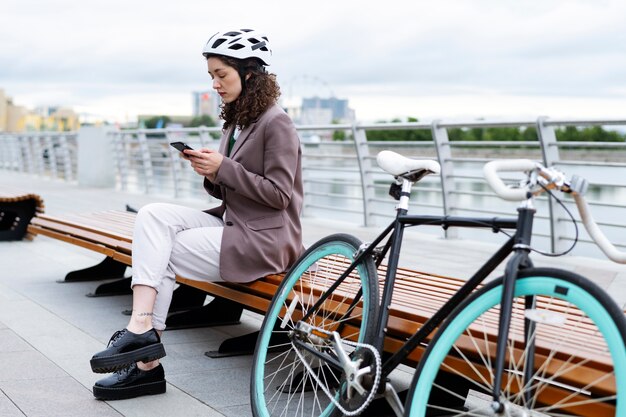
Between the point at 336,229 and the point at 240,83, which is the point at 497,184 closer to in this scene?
the point at 240,83

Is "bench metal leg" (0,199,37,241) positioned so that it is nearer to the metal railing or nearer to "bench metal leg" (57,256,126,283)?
"bench metal leg" (57,256,126,283)

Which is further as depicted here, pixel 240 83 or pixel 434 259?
pixel 434 259

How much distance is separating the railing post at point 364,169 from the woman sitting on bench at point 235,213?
683cm

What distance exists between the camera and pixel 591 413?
238 centimetres

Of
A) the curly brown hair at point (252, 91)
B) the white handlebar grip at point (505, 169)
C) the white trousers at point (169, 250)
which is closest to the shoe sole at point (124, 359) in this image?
the white trousers at point (169, 250)

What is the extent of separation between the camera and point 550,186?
2.46 metres

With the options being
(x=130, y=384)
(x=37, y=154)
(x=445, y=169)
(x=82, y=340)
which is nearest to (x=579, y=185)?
(x=130, y=384)

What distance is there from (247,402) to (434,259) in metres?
4.58

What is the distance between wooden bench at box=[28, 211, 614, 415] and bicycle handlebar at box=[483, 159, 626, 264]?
0.30m

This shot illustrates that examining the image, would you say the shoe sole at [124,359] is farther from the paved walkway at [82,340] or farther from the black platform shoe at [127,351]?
the paved walkway at [82,340]

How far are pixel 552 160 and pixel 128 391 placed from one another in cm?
557

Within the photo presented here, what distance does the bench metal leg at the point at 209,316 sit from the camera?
212 inches

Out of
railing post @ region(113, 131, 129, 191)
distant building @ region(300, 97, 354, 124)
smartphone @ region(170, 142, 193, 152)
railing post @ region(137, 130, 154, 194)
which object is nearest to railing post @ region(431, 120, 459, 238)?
smartphone @ region(170, 142, 193, 152)

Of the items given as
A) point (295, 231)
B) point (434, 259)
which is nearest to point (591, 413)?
point (295, 231)
